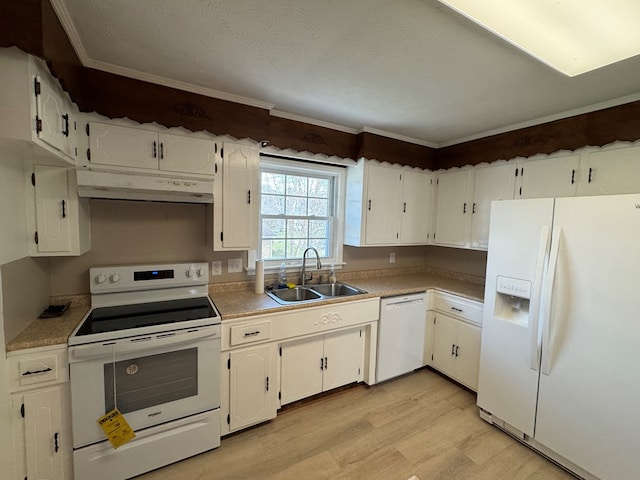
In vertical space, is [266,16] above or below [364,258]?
above

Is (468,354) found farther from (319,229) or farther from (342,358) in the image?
(319,229)

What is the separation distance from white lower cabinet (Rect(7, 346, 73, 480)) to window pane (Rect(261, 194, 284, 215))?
1659mm

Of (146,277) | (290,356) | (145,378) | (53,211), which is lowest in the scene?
(290,356)

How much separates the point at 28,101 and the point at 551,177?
3331 millimetres

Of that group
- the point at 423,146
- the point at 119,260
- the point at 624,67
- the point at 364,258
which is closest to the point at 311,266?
the point at 364,258

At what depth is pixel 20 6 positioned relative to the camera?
41.7 inches

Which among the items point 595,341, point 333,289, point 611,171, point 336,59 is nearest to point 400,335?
point 333,289

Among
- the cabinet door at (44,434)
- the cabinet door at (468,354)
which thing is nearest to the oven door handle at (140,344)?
the cabinet door at (44,434)

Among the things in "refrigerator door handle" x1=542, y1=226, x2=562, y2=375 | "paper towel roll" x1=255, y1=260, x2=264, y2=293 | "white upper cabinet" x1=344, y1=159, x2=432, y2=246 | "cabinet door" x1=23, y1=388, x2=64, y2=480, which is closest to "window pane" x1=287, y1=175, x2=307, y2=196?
"white upper cabinet" x1=344, y1=159, x2=432, y2=246

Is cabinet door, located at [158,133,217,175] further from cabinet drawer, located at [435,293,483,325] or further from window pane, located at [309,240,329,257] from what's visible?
cabinet drawer, located at [435,293,483,325]

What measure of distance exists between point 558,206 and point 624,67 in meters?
0.80

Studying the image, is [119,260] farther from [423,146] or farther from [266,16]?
[423,146]

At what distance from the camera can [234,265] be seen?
2385 mm

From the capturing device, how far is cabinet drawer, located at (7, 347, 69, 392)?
4.34ft
